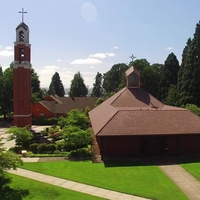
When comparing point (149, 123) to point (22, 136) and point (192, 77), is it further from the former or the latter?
point (192, 77)

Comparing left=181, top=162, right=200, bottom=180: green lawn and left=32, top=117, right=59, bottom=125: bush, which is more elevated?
left=32, top=117, right=59, bottom=125: bush

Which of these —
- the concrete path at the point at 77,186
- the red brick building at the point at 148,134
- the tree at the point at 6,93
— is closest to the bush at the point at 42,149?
the red brick building at the point at 148,134

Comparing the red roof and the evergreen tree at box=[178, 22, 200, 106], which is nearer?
the red roof

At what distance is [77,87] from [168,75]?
55184 mm

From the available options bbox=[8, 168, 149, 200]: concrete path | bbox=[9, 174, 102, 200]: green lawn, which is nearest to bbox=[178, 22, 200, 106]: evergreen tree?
bbox=[8, 168, 149, 200]: concrete path

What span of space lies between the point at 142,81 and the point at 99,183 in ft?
173

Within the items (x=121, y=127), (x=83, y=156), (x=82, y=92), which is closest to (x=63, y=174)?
(x=83, y=156)

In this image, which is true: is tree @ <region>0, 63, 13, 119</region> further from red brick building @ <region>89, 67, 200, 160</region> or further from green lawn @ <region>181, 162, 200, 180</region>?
green lawn @ <region>181, 162, 200, 180</region>

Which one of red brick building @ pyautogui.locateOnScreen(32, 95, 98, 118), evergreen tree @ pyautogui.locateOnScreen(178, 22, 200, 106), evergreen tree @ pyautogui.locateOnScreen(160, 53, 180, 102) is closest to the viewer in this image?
evergreen tree @ pyautogui.locateOnScreen(178, 22, 200, 106)

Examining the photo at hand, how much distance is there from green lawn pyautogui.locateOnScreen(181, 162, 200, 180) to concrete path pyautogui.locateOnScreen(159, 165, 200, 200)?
381 mm

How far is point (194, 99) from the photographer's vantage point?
168ft

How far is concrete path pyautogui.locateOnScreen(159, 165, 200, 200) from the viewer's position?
18.1 meters

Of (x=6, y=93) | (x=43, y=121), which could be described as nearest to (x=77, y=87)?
(x=6, y=93)

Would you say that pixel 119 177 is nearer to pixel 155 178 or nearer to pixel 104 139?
pixel 155 178
